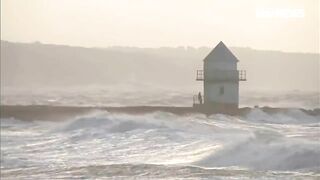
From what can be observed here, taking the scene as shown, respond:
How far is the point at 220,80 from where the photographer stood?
276 inches

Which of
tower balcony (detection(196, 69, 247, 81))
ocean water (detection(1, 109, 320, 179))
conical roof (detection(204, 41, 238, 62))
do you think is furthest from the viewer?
tower balcony (detection(196, 69, 247, 81))

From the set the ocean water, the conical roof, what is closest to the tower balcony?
the conical roof

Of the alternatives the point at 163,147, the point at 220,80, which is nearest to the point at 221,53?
the point at 163,147

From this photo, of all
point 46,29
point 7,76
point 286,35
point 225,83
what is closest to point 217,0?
point 286,35

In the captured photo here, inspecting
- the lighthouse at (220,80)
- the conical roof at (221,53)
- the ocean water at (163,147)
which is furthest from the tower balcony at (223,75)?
the ocean water at (163,147)

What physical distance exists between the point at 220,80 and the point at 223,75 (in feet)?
0.28

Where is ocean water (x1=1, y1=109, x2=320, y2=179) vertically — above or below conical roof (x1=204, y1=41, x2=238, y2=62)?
below

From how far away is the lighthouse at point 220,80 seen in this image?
524 cm

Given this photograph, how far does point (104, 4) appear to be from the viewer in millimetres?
4348

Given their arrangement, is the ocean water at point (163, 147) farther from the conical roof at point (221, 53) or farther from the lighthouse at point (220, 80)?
the conical roof at point (221, 53)

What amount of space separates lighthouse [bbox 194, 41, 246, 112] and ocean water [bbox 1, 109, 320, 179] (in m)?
0.22

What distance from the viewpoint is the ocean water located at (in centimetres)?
414

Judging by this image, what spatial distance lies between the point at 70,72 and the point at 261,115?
172cm

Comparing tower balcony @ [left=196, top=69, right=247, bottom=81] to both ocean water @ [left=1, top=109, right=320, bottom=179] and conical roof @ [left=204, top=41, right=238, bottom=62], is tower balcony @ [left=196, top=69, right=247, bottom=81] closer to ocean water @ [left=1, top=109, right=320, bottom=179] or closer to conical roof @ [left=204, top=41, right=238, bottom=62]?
conical roof @ [left=204, top=41, right=238, bottom=62]
